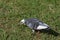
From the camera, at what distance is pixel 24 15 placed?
24.2ft

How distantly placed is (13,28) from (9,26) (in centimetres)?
14

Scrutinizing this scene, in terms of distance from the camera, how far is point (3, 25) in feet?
22.9

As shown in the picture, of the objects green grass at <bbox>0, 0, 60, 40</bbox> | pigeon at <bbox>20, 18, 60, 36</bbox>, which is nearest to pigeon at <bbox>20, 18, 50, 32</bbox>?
pigeon at <bbox>20, 18, 60, 36</bbox>

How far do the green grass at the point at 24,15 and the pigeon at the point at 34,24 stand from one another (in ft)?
0.49

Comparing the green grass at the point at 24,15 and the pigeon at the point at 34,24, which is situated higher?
the pigeon at the point at 34,24

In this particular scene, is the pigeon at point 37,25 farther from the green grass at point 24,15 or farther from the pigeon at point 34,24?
the green grass at point 24,15

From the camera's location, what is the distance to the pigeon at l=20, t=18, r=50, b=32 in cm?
638

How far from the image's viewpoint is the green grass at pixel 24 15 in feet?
21.7

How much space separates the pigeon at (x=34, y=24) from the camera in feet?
20.9

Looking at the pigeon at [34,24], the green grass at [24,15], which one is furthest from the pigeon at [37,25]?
the green grass at [24,15]

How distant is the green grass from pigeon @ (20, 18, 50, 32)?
15 cm

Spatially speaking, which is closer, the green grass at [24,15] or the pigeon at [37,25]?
the pigeon at [37,25]

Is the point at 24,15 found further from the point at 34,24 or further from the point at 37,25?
the point at 37,25

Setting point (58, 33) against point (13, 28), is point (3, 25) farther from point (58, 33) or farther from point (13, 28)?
point (58, 33)
